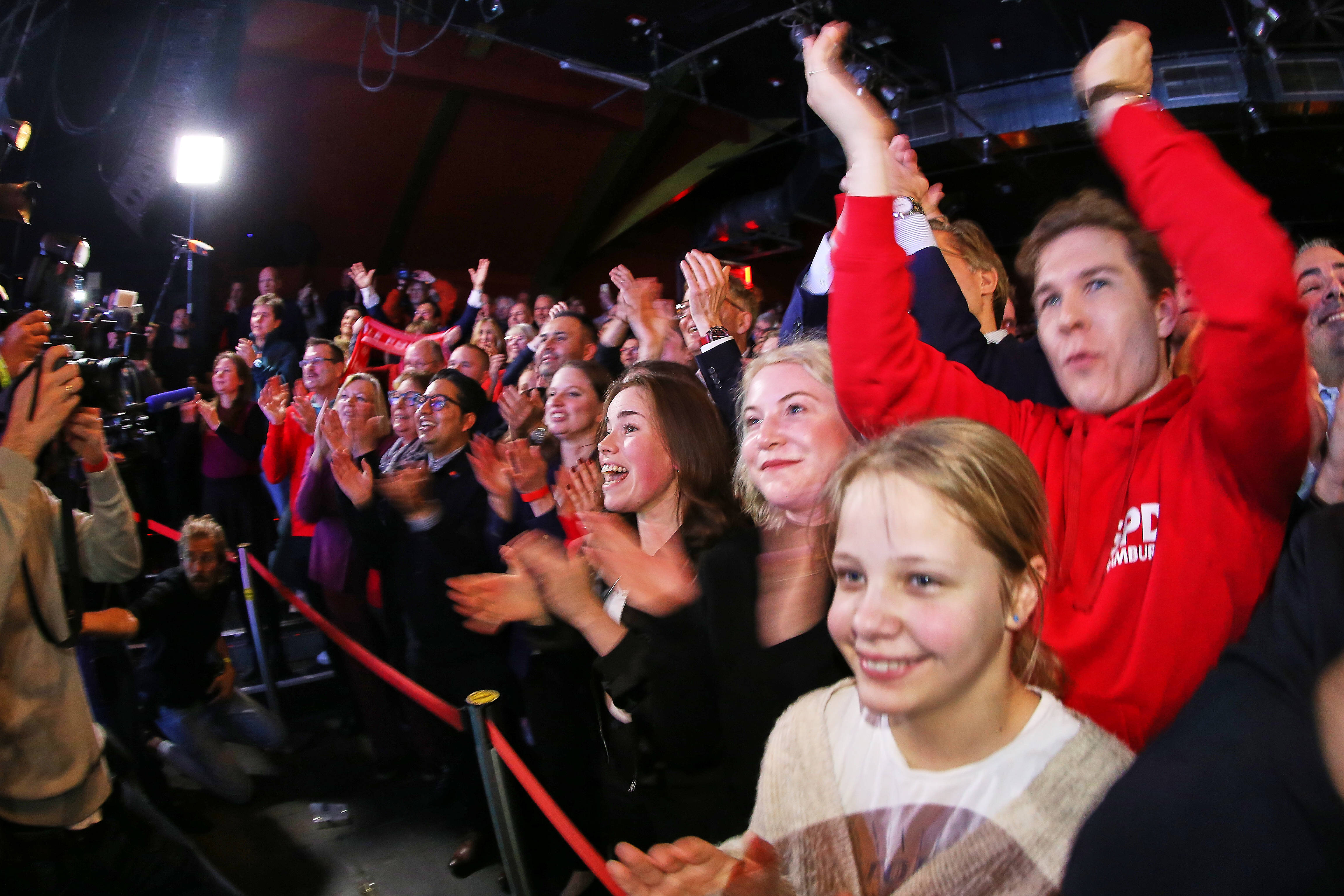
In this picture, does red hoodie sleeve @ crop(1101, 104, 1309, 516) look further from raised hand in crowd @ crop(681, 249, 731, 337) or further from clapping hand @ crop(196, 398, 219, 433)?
clapping hand @ crop(196, 398, 219, 433)

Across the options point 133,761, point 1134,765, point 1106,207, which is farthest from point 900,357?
point 133,761

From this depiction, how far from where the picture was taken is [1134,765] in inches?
22.5

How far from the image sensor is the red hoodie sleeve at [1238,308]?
878 millimetres

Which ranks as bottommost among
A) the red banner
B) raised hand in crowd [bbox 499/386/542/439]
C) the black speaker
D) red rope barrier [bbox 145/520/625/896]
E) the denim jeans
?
the denim jeans

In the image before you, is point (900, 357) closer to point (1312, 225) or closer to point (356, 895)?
point (356, 895)

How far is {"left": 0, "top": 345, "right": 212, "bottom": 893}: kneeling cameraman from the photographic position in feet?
6.19

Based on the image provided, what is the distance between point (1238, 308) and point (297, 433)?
3.89 metres

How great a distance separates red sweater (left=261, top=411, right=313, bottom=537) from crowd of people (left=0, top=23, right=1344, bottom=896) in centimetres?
154

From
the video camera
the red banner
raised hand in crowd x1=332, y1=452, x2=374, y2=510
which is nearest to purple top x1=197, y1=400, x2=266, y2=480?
the red banner

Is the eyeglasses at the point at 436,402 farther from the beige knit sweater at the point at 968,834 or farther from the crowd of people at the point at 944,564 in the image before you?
the beige knit sweater at the point at 968,834

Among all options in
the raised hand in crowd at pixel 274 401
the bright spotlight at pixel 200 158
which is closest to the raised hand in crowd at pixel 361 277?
the bright spotlight at pixel 200 158

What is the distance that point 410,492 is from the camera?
2.56 metres

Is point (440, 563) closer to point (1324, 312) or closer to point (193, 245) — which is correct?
point (1324, 312)

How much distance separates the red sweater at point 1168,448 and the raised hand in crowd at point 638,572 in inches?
19.2
